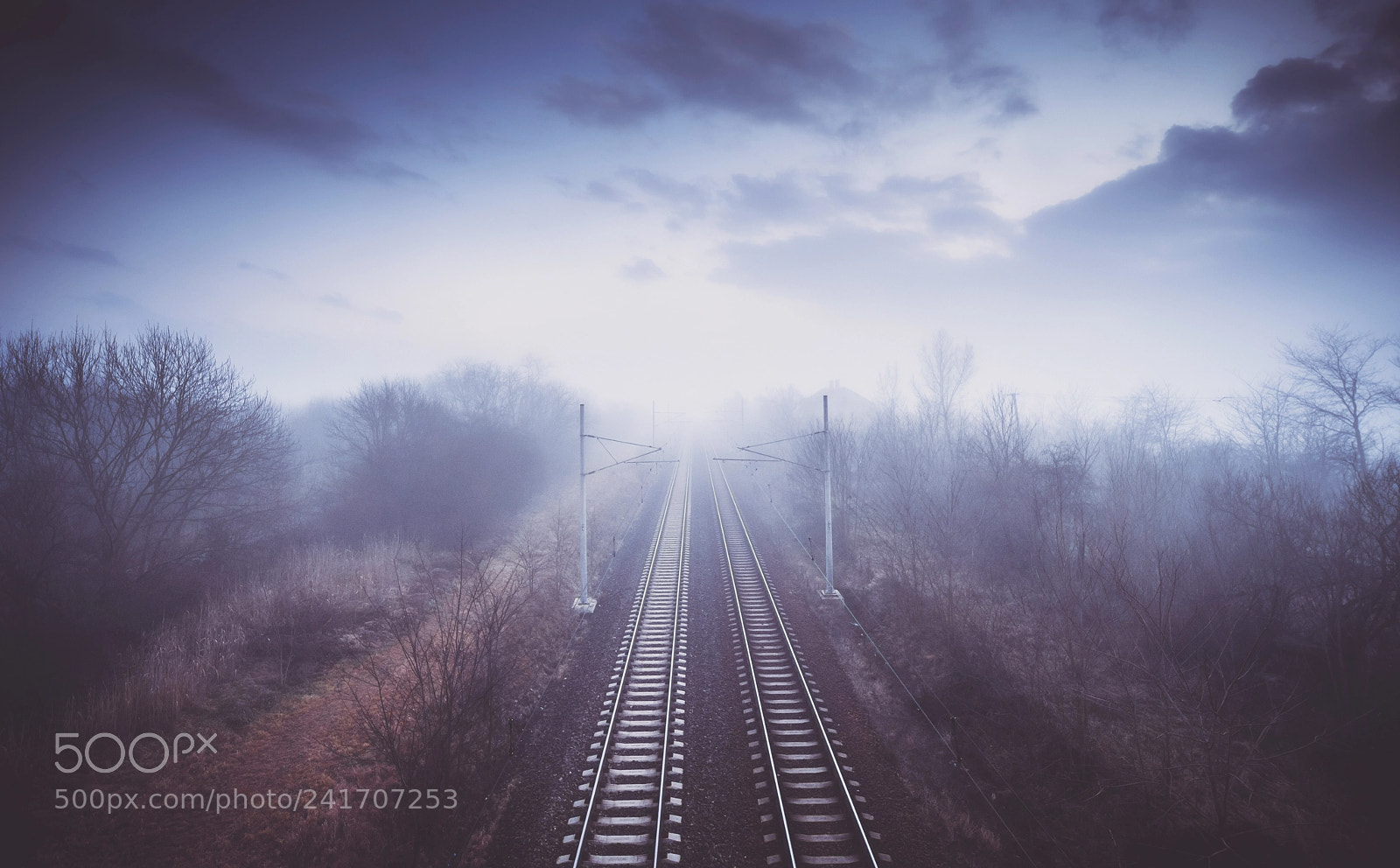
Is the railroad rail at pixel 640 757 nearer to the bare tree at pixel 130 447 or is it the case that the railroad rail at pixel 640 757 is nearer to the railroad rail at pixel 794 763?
the railroad rail at pixel 794 763

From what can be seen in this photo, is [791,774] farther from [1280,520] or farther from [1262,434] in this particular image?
[1262,434]

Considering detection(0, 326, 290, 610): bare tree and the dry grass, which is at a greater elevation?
detection(0, 326, 290, 610): bare tree

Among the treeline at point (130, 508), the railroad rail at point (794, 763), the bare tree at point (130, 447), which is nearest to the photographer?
the railroad rail at point (794, 763)

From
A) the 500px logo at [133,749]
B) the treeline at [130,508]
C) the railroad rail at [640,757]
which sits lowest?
the railroad rail at [640,757]

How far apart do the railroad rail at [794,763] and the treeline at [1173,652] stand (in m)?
2.54

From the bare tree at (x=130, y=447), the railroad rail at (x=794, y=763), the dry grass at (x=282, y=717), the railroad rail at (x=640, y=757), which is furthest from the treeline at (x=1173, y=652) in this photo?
the bare tree at (x=130, y=447)

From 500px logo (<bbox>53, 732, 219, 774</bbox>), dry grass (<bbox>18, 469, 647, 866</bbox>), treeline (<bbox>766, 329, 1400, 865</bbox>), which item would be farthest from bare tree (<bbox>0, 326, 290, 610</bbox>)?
treeline (<bbox>766, 329, 1400, 865</bbox>)

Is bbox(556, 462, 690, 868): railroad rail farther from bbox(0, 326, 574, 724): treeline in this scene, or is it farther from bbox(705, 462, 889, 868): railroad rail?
bbox(0, 326, 574, 724): treeline

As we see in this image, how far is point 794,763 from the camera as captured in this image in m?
8.95

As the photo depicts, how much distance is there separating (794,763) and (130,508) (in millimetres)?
23141

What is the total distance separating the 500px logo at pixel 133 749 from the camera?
26.2 feet

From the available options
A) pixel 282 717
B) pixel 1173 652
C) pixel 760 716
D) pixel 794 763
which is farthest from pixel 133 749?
pixel 1173 652

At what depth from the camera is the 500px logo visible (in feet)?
26.2

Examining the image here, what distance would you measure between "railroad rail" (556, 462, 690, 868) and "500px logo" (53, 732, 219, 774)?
Result: 23.8ft
